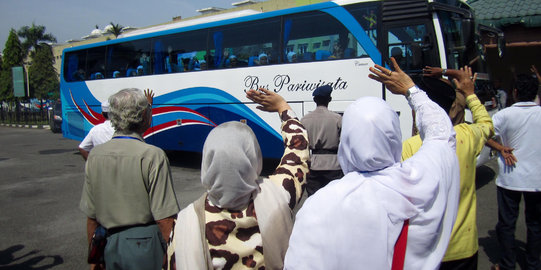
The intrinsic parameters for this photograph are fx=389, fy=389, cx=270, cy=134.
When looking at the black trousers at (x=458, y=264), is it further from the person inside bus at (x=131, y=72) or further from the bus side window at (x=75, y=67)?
the bus side window at (x=75, y=67)

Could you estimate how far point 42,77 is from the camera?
119ft

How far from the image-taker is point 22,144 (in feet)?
53.9

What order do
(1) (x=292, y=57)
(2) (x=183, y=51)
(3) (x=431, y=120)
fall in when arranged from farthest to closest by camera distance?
(2) (x=183, y=51) < (1) (x=292, y=57) < (3) (x=431, y=120)

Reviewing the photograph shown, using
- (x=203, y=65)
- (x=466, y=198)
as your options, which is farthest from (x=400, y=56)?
(x=466, y=198)

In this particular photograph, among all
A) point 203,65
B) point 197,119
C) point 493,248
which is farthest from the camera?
point 197,119

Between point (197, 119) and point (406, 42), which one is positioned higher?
point (406, 42)

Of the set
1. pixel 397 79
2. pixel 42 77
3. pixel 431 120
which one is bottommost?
pixel 431 120

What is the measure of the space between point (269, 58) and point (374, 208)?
7.73 metres

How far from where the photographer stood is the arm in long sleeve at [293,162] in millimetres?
1898

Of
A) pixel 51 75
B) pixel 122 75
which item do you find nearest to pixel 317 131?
pixel 122 75

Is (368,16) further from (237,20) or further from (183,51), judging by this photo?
(183,51)

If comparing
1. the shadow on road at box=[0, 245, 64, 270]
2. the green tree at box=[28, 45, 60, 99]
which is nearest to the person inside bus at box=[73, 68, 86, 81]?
the shadow on road at box=[0, 245, 64, 270]

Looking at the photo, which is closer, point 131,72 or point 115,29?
point 131,72

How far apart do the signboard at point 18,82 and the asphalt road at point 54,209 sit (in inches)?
796
